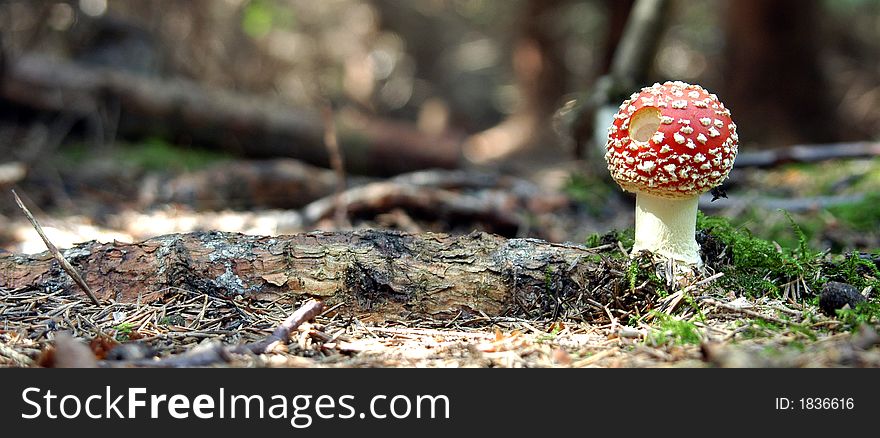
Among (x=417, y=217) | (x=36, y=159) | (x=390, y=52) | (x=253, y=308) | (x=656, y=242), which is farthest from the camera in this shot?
(x=390, y=52)

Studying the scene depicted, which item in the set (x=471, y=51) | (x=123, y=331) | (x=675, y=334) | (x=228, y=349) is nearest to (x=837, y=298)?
(x=675, y=334)

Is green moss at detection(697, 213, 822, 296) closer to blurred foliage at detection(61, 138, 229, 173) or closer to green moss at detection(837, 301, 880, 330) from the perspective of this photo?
green moss at detection(837, 301, 880, 330)

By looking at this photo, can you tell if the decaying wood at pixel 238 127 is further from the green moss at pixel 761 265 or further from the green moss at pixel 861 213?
the green moss at pixel 761 265

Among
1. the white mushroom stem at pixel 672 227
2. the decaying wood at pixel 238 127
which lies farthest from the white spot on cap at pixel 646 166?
the decaying wood at pixel 238 127

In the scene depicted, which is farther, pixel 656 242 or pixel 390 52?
pixel 390 52

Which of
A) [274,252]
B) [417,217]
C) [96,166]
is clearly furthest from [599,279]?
[96,166]

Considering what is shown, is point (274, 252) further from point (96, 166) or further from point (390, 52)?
point (390, 52)

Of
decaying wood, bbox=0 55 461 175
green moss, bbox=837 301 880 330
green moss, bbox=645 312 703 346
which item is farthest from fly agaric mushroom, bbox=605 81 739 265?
decaying wood, bbox=0 55 461 175

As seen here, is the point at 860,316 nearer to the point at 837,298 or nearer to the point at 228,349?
the point at 837,298
